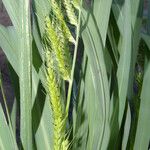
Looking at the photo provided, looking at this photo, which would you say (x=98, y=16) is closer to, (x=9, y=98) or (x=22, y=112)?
(x=22, y=112)

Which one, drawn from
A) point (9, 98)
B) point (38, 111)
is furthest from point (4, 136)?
point (9, 98)

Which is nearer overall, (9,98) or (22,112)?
(22,112)

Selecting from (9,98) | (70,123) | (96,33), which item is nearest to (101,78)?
(96,33)

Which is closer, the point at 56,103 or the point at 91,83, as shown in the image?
the point at 56,103

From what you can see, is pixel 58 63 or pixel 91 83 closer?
pixel 58 63

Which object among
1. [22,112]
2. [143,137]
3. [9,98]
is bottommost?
[9,98]

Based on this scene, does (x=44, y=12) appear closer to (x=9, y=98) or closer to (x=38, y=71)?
(x=38, y=71)

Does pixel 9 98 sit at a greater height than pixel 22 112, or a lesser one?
lesser

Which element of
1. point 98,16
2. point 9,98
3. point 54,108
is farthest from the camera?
point 9,98

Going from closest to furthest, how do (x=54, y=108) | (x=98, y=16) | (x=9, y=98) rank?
1. (x=54, y=108)
2. (x=98, y=16)
3. (x=9, y=98)
